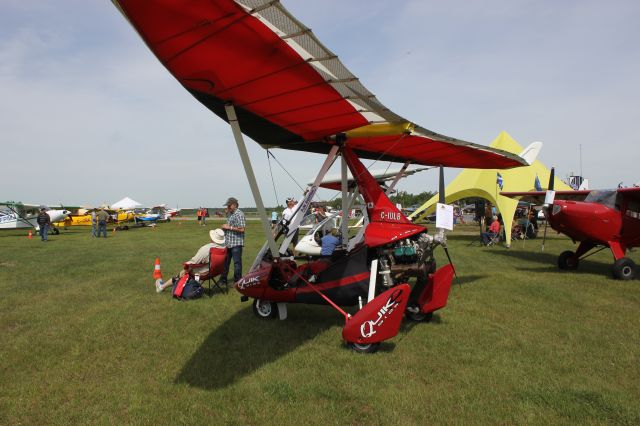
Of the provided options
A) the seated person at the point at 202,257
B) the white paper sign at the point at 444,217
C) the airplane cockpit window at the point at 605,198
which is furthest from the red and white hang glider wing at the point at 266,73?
the airplane cockpit window at the point at 605,198

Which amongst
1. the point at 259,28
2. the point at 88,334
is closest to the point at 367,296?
the point at 259,28

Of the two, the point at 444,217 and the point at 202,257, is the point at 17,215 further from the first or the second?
the point at 444,217

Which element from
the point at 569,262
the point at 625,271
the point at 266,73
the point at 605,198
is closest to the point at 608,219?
the point at 605,198

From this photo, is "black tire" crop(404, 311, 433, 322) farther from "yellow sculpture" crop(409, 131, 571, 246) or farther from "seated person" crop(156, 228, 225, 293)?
"yellow sculpture" crop(409, 131, 571, 246)

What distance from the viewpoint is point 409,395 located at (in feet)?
11.0

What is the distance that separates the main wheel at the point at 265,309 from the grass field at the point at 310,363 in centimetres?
14

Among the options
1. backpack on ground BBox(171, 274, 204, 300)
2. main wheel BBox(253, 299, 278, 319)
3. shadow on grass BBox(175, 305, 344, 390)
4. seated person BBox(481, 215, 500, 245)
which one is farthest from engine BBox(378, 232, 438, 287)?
seated person BBox(481, 215, 500, 245)

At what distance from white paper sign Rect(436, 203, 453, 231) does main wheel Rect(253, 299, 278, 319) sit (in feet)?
8.74

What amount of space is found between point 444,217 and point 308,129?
83.3 inches

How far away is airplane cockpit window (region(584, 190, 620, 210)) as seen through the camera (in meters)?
9.23

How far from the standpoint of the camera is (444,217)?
4977 millimetres

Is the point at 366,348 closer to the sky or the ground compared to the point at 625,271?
closer to the ground

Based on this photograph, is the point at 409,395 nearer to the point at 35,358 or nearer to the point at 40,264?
the point at 35,358

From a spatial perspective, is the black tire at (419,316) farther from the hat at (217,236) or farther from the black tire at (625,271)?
the black tire at (625,271)
